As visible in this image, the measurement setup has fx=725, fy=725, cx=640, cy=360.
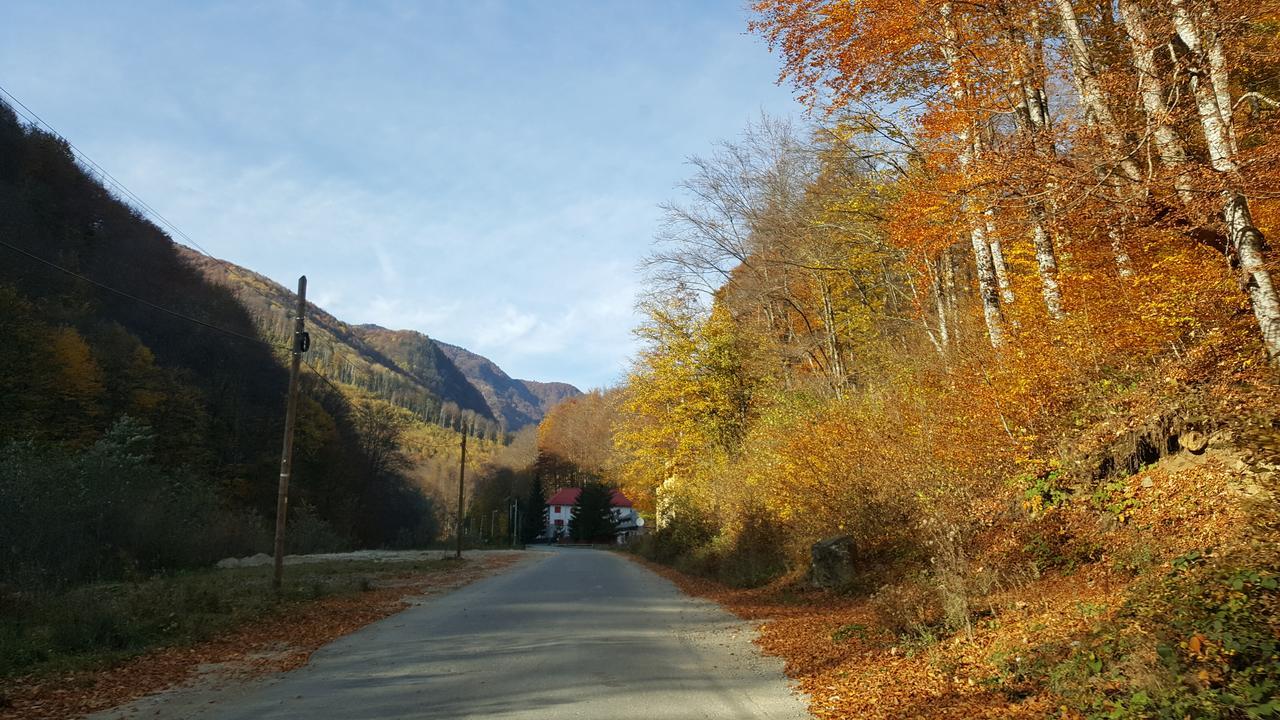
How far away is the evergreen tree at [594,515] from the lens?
90.0 meters

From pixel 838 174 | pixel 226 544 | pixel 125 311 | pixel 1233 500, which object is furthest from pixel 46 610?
pixel 125 311

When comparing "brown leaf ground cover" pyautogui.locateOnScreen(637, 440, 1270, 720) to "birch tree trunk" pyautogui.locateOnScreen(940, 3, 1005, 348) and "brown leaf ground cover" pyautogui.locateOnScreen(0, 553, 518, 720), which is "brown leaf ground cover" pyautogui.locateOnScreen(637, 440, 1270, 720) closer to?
"birch tree trunk" pyautogui.locateOnScreen(940, 3, 1005, 348)

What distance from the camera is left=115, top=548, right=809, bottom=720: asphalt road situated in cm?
631

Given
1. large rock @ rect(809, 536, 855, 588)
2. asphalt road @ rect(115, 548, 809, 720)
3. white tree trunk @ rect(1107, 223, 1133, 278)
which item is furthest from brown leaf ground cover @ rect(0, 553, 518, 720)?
white tree trunk @ rect(1107, 223, 1133, 278)

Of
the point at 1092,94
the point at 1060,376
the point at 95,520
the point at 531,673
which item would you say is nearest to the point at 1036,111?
the point at 1092,94

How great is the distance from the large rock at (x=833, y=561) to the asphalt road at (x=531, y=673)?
1.95m

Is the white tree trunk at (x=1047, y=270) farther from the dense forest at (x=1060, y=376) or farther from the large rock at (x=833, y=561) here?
the large rock at (x=833, y=561)

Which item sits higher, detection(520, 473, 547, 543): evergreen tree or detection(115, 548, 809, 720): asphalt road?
detection(520, 473, 547, 543): evergreen tree

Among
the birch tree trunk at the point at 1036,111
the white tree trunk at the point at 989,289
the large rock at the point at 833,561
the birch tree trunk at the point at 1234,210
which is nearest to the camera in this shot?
the birch tree trunk at the point at 1234,210

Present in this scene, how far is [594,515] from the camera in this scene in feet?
297

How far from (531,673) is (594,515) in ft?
277

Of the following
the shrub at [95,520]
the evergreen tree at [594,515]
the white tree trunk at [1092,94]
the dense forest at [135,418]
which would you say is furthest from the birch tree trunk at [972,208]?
the evergreen tree at [594,515]

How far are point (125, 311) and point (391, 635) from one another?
6440cm

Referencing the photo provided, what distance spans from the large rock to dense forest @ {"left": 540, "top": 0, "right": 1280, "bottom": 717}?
0.29 m
